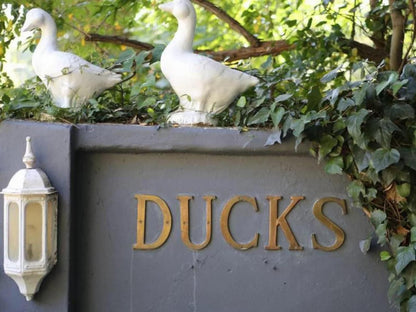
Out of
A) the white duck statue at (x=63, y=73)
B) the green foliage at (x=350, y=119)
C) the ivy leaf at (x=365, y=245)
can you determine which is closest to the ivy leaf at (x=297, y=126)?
the green foliage at (x=350, y=119)

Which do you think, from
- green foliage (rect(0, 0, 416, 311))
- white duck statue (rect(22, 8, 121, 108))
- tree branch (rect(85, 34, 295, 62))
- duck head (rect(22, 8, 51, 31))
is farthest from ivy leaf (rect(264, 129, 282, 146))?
tree branch (rect(85, 34, 295, 62))

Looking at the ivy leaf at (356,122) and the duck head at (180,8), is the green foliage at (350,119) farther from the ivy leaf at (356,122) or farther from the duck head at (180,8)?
the duck head at (180,8)

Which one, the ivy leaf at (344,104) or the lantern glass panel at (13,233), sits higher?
the ivy leaf at (344,104)

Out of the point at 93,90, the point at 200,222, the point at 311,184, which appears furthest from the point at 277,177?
the point at 93,90

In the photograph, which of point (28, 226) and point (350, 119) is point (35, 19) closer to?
point (28, 226)

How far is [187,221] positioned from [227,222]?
0.21 metres

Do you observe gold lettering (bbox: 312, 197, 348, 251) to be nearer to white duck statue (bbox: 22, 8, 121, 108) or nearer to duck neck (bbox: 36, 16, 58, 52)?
white duck statue (bbox: 22, 8, 121, 108)

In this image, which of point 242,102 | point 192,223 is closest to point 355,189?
point 242,102

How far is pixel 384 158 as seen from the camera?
3.15 metres

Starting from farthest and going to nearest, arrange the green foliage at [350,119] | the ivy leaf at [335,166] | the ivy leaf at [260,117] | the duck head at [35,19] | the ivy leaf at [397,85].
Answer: the duck head at [35,19], the ivy leaf at [260,117], the ivy leaf at [335,166], the green foliage at [350,119], the ivy leaf at [397,85]

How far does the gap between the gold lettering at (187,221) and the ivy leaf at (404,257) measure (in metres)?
0.97

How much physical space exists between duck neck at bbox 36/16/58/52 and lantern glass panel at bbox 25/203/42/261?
0.91 m

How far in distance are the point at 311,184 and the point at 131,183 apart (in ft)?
3.15

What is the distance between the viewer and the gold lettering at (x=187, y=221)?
3545mm
